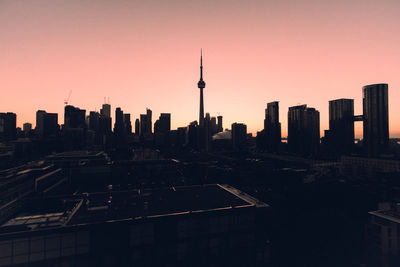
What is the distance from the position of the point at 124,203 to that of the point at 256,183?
228 ft

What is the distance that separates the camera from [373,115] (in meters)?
142

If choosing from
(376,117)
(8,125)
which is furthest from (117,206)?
(8,125)

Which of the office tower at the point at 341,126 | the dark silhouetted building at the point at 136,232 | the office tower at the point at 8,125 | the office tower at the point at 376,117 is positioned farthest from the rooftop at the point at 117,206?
the office tower at the point at 8,125

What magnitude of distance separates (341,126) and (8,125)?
295376 mm

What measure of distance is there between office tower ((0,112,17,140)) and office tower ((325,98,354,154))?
935 ft

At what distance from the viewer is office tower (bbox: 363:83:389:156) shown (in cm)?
13812

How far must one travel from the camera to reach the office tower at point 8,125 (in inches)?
7381

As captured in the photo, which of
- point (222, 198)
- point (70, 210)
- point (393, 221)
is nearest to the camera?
point (70, 210)

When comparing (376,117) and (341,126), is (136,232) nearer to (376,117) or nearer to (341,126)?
(376,117)

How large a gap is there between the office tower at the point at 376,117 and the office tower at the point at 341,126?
1157 inches

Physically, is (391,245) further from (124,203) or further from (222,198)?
(124,203)

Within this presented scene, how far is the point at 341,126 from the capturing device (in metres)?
179

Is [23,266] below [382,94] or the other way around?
below

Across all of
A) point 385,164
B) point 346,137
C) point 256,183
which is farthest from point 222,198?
point 346,137
